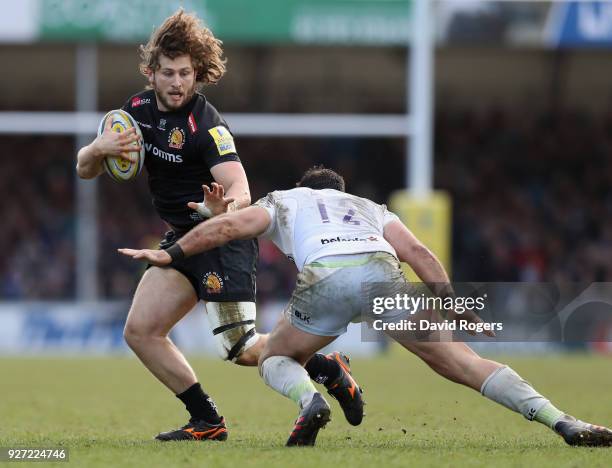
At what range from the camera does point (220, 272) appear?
22.4 feet

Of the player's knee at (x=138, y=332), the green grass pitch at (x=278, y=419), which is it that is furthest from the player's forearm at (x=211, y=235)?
the green grass pitch at (x=278, y=419)

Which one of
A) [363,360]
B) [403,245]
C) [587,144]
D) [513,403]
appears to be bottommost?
[363,360]

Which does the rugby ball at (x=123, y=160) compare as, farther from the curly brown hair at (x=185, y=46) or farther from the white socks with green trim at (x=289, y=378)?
the white socks with green trim at (x=289, y=378)

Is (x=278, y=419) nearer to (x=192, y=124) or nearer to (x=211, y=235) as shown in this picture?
(x=192, y=124)

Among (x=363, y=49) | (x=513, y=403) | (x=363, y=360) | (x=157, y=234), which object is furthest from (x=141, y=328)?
(x=363, y=49)

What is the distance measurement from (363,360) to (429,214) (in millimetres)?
2236

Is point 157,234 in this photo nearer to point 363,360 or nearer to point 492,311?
point 363,360

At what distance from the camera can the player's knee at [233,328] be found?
6875mm

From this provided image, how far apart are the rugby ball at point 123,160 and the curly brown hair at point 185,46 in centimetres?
32

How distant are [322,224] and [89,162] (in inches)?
54.7

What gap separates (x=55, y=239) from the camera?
20.6 m

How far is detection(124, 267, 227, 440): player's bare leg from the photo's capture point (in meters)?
6.68

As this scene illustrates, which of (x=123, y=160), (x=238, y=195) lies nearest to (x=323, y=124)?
(x=123, y=160)

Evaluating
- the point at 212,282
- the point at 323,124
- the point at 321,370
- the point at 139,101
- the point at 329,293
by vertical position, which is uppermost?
the point at 139,101
